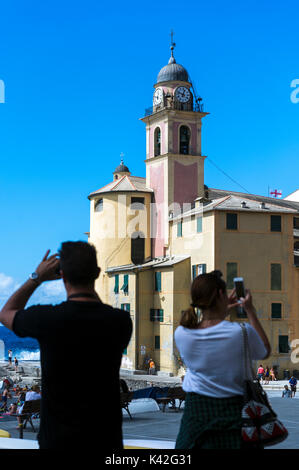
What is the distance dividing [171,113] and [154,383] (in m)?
23.1

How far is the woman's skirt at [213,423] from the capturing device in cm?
423

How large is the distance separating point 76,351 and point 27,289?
556 millimetres

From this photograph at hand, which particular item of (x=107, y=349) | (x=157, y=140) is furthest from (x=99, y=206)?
(x=107, y=349)

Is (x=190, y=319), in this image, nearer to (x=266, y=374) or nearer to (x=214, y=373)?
(x=214, y=373)

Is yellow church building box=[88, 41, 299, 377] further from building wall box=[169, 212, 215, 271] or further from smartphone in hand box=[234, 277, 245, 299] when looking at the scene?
smartphone in hand box=[234, 277, 245, 299]

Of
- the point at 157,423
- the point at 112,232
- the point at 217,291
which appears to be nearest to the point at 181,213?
the point at 112,232

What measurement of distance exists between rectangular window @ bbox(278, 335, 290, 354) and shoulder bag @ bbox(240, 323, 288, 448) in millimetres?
44098

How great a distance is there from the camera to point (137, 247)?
57.5 metres

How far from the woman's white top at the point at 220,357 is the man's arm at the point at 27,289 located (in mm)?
987

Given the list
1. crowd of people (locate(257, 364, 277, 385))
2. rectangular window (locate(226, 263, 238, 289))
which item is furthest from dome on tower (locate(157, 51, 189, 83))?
crowd of people (locate(257, 364, 277, 385))

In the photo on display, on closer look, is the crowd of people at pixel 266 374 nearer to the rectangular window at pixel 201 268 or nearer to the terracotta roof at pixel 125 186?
the rectangular window at pixel 201 268
